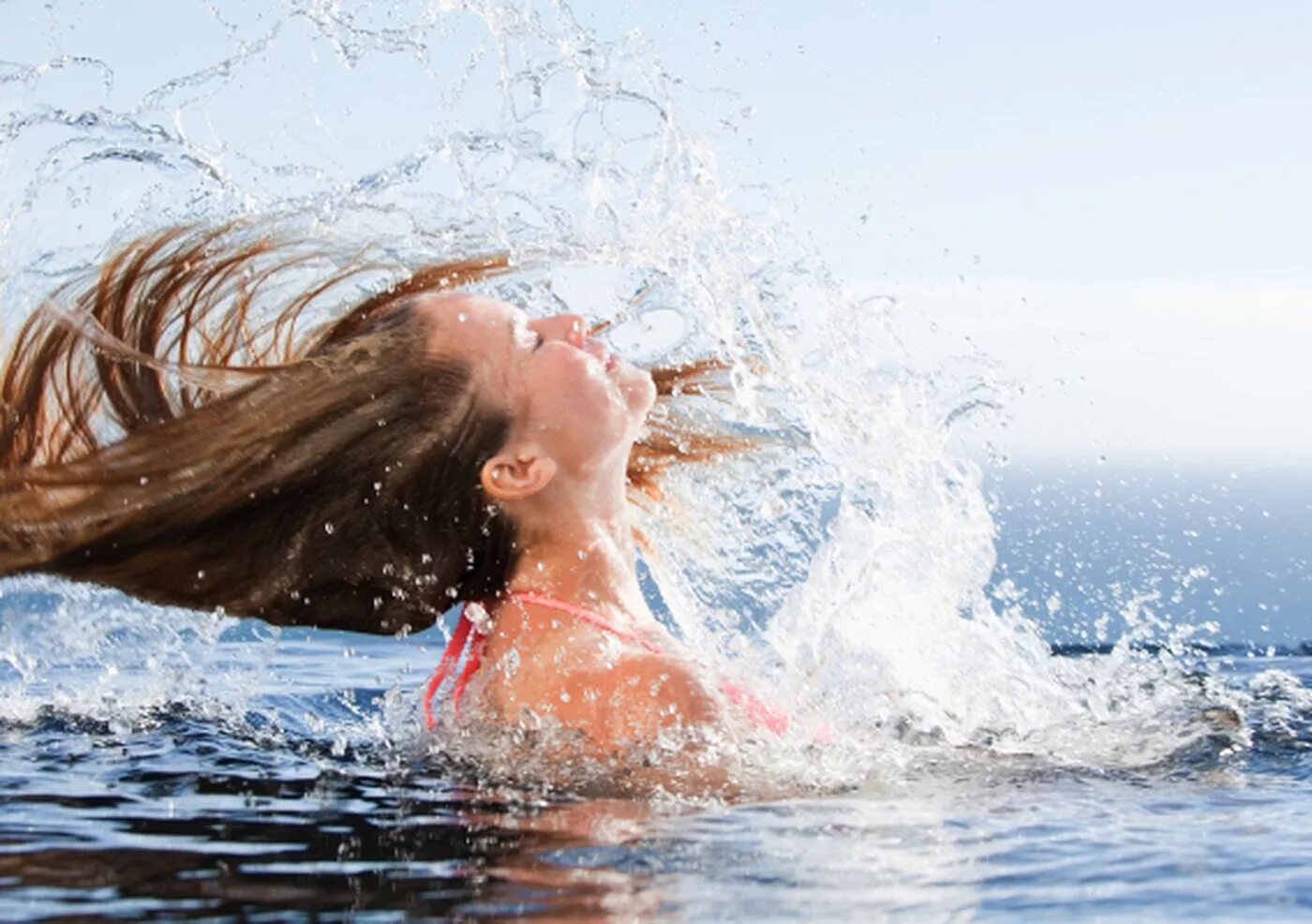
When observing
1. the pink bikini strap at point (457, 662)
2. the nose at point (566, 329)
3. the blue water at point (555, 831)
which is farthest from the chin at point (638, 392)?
the blue water at point (555, 831)

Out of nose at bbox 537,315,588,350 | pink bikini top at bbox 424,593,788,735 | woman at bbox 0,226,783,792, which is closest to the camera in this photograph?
pink bikini top at bbox 424,593,788,735

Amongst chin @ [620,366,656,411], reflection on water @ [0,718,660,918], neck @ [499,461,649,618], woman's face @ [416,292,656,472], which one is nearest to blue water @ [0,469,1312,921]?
reflection on water @ [0,718,660,918]

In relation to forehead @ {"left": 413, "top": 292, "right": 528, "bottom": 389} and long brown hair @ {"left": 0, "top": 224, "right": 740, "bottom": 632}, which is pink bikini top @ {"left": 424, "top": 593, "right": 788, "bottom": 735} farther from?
forehead @ {"left": 413, "top": 292, "right": 528, "bottom": 389}

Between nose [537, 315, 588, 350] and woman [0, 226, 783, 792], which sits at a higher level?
nose [537, 315, 588, 350]

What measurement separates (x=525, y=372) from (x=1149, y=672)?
2355 millimetres

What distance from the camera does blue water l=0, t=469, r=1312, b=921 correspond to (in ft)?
8.54

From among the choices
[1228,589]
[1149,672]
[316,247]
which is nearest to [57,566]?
[316,247]

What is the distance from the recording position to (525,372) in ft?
13.8

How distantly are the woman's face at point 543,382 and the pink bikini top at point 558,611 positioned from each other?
13.9 inches

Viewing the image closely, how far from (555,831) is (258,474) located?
150cm

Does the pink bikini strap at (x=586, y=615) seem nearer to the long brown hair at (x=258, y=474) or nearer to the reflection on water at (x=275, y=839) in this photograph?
the long brown hair at (x=258, y=474)

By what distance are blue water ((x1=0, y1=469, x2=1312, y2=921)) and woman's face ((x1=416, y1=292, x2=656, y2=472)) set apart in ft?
2.75

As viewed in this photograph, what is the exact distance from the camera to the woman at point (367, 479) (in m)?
4.16

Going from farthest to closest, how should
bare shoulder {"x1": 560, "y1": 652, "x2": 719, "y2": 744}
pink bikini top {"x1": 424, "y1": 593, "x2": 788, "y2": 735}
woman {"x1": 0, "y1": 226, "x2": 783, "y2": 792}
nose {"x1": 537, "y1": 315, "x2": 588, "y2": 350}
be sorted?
nose {"x1": 537, "y1": 315, "x2": 588, "y2": 350}, woman {"x1": 0, "y1": 226, "x2": 783, "y2": 792}, pink bikini top {"x1": 424, "y1": 593, "x2": 788, "y2": 735}, bare shoulder {"x1": 560, "y1": 652, "x2": 719, "y2": 744}
